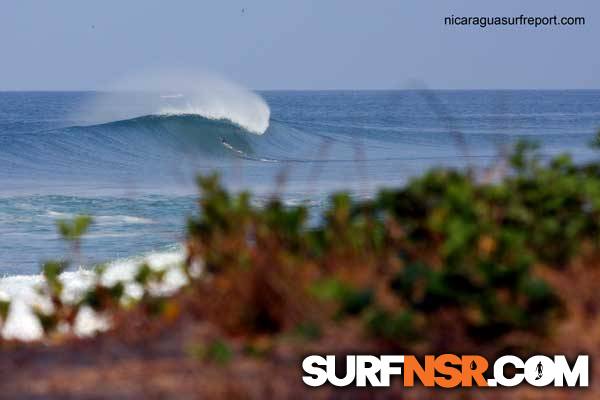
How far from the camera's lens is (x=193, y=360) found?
3420 mm

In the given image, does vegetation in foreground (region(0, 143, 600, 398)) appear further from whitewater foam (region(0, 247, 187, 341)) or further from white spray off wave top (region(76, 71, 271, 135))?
white spray off wave top (region(76, 71, 271, 135))

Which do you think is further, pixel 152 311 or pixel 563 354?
pixel 152 311

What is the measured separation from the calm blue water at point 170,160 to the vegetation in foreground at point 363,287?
8.5 inches

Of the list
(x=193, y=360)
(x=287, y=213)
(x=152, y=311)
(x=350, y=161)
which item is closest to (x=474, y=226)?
(x=287, y=213)

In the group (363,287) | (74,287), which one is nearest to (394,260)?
(363,287)

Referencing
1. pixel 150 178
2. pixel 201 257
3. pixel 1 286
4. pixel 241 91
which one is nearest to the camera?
pixel 201 257

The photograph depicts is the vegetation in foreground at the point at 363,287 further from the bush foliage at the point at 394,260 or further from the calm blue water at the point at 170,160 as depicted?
the calm blue water at the point at 170,160

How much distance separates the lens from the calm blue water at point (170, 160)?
1163cm

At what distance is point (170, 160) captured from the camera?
25234 mm

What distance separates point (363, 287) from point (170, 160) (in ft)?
72.3

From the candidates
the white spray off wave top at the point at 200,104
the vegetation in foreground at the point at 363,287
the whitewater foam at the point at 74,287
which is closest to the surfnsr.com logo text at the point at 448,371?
the vegetation in foreground at the point at 363,287

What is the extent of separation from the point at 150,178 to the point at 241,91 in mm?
15844

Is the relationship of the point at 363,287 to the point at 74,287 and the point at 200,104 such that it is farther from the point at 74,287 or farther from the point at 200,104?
the point at 200,104

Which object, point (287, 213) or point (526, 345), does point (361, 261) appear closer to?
point (287, 213)
